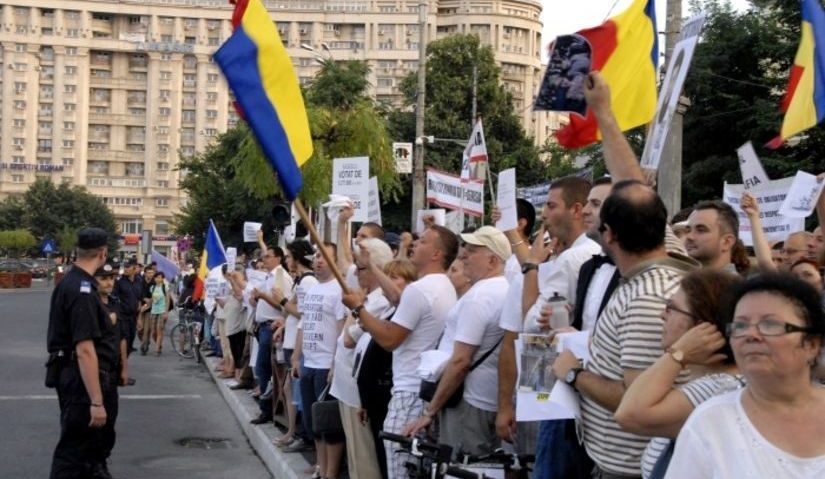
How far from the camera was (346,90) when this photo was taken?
31031 millimetres

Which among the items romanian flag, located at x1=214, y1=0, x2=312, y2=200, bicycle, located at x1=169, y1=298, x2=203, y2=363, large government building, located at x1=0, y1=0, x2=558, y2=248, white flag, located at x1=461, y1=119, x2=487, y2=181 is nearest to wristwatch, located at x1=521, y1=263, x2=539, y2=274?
romanian flag, located at x1=214, y1=0, x2=312, y2=200

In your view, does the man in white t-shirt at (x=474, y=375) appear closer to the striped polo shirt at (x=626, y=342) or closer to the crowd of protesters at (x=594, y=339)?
the crowd of protesters at (x=594, y=339)

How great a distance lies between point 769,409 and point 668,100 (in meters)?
3.54

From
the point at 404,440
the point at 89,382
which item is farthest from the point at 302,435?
the point at 404,440

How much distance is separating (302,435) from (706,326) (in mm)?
7752

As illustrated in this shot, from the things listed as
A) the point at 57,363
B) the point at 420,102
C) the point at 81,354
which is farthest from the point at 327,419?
the point at 420,102

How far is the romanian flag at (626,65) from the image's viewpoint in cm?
645

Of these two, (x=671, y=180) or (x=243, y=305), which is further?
(x=243, y=305)

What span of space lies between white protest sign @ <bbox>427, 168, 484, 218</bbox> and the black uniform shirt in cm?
601

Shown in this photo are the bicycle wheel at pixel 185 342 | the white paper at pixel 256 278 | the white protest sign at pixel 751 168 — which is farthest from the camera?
the bicycle wheel at pixel 185 342

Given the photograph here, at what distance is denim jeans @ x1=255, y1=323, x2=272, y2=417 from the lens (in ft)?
41.6

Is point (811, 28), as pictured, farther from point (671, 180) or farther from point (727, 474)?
point (727, 474)

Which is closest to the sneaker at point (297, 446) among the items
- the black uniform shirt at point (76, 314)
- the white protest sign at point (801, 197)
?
the black uniform shirt at point (76, 314)

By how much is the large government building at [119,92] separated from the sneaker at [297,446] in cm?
9449
